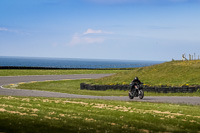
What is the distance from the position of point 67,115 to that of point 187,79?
19939 millimetres

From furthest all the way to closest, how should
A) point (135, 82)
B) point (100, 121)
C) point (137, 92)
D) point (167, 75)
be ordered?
point (167, 75), point (137, 92), point (135, 82), point (100, 121)

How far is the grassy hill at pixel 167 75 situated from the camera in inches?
1213

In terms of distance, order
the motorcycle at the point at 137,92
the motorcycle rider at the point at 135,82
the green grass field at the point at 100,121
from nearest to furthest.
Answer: the green grass field at the point at 100,121
the motorcycle rider at the point at 135,82
the motorcycle at the point at 137,92

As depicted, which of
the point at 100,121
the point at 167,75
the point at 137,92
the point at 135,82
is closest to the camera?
the point at 100,121

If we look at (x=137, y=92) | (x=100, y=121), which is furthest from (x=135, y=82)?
(x=100, y=121)

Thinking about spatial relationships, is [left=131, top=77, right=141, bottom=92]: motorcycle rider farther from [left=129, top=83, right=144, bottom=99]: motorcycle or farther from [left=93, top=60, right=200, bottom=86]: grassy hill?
[left=93, top=60, right=200, bottom=86]: grassy hill

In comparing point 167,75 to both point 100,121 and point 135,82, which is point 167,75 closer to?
point 135,82

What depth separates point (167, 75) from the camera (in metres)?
33.5

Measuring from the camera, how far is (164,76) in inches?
1310

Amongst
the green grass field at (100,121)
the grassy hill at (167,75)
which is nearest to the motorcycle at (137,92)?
the green grass field at (100,121)

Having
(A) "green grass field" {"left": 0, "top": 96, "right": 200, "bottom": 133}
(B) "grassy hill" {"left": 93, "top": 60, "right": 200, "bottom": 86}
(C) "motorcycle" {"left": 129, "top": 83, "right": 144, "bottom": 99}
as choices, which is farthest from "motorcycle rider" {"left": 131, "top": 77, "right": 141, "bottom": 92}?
(B) "grassy hill" {"left": 93, "top": 60, "right": 200, "bottom": 86}

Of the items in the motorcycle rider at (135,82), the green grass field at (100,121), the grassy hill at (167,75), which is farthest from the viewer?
the grassy hill at (167,75)

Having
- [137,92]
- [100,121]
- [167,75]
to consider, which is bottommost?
[100,121]

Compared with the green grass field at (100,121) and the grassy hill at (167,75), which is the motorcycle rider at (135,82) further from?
the grassy hill at (167,75)
